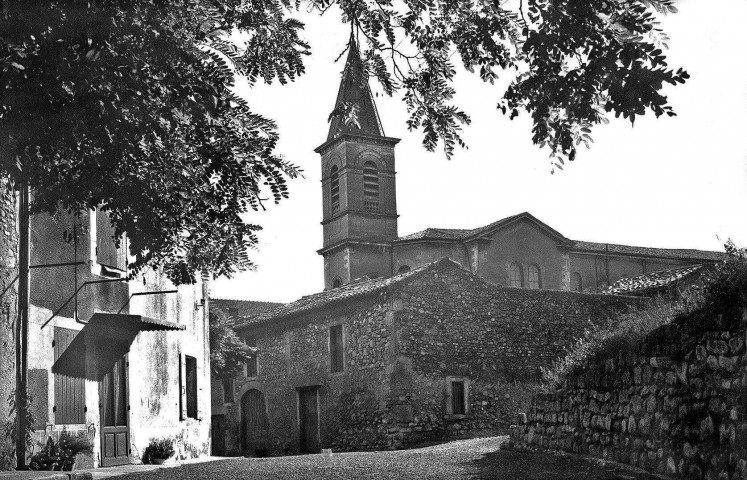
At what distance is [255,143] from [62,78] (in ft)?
5.79

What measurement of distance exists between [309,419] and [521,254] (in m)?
13.0

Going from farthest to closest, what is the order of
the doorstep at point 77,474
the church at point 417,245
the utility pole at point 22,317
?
1. the church at point 417,245
2. the utility pole at point 22,317
3. the doorstep at point 77,474

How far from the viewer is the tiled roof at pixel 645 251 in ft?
134

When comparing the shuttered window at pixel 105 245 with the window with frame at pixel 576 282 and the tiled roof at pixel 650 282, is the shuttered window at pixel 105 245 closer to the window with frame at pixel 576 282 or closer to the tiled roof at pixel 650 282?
the tiled roof at pixel 650 282

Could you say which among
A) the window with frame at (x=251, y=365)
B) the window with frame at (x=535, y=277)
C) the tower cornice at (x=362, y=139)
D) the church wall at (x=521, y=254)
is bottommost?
the window with frame at (x=251, y=365)

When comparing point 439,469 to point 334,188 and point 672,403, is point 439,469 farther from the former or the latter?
point 334,188

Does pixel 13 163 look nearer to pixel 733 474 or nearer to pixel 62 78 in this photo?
pixel 62 78

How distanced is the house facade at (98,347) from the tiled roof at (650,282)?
1566 centimetres

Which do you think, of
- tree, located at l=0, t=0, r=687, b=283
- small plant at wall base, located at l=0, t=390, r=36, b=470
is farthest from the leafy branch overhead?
small plant at wall base, located at l=0, t=390, r=36, b=470

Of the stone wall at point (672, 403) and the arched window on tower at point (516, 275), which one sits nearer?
the stone wall at point (672, 403)

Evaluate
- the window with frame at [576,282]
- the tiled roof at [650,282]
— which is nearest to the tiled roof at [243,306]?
the window with frame at [576,282]

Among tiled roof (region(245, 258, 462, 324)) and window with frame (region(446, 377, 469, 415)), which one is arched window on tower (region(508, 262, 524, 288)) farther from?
window with frame (region(446, 377, 469, 415))

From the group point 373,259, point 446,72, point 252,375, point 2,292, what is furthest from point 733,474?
point 373,259

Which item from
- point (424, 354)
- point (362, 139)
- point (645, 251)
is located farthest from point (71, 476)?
point (645, 251)
